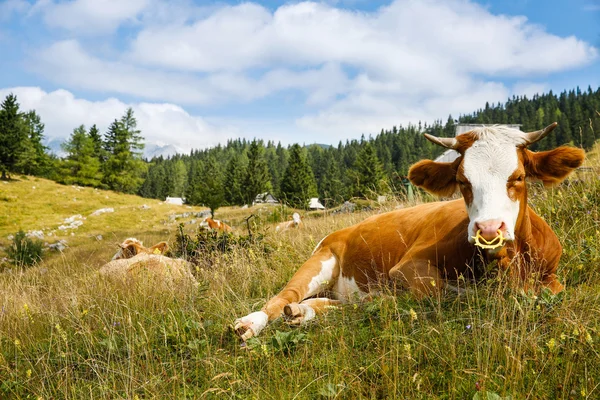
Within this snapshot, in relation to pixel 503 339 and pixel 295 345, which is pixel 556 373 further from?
pixel 295 345

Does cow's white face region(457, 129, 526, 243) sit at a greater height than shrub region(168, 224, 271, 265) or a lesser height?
greater

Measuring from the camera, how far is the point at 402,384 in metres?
2.48

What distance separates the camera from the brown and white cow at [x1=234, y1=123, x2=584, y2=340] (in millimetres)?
3521

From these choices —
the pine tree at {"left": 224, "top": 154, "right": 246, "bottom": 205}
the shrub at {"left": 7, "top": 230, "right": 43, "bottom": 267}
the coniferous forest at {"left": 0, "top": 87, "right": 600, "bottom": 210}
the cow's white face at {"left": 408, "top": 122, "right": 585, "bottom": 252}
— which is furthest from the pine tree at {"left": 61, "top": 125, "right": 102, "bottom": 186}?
the cow's white face at {"left": 408, "top": 122, "right": 585, "bottom": 252}

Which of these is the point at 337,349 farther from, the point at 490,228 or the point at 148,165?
the point at 148,165

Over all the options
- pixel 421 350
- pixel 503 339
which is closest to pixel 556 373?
pixel 503 339

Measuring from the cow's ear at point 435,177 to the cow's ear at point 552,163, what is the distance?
707 mm

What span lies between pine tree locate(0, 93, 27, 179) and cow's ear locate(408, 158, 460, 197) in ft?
213

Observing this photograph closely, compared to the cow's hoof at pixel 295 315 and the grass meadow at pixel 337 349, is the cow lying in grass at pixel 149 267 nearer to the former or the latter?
the grass meadow at pixel 337 349

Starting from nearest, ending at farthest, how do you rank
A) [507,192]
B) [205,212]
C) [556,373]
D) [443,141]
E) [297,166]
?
[556,373] < [507,192] < [443,141] < [205,212] < [297,166]

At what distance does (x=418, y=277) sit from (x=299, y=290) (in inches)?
59.4

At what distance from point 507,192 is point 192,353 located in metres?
2.98

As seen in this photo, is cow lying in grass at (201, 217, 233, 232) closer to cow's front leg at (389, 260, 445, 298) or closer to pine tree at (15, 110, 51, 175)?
cow's front leg at (389, 260, 445, 298)

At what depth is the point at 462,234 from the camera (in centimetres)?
404
